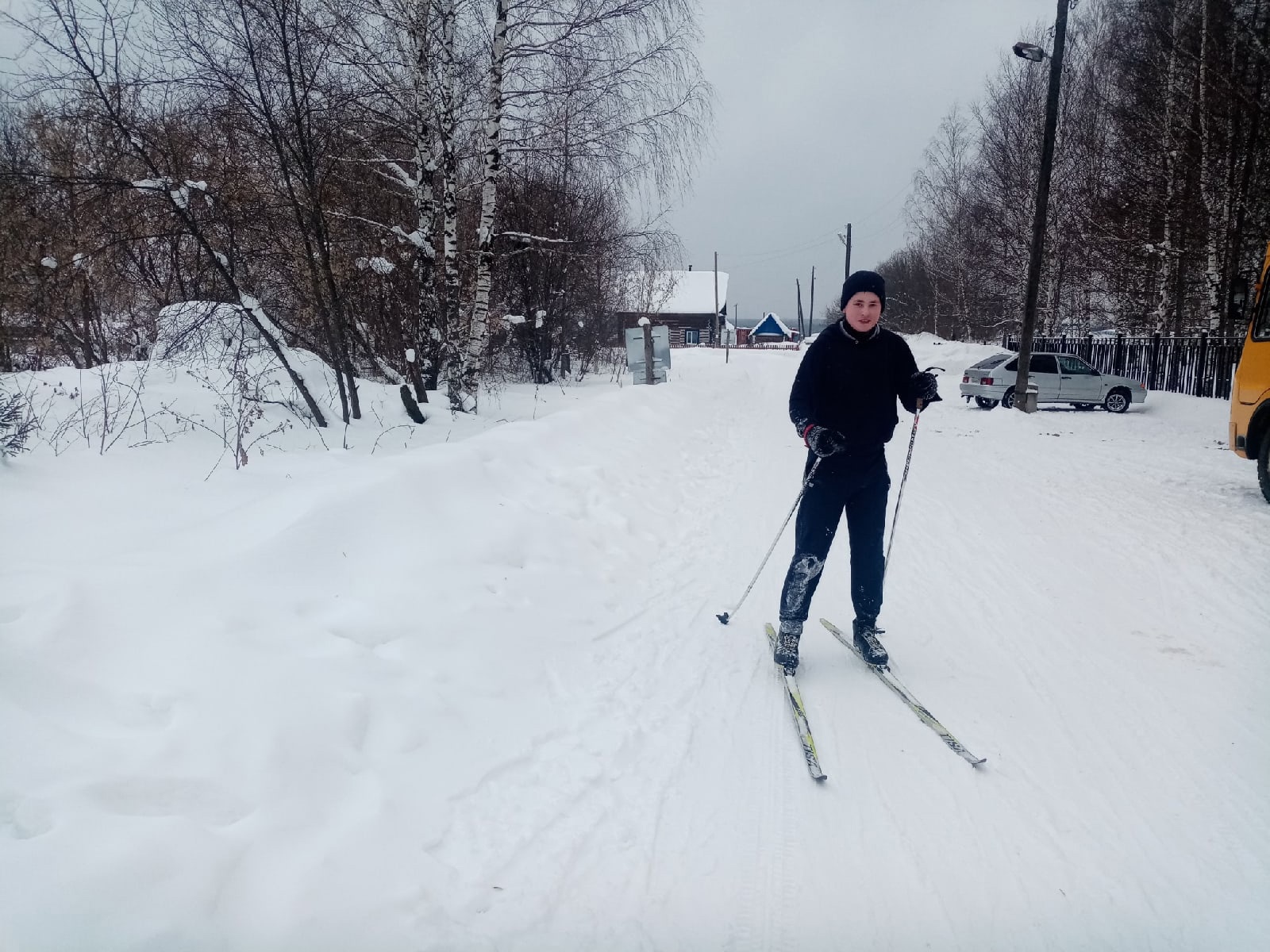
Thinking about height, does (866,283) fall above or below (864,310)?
above

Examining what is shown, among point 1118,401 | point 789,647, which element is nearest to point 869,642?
point 789,647

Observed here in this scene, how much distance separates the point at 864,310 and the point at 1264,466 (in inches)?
221

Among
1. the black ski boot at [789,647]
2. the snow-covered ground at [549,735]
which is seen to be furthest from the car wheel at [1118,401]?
the black ski boot at [789,647]

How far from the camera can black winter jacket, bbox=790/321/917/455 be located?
11.5 feet

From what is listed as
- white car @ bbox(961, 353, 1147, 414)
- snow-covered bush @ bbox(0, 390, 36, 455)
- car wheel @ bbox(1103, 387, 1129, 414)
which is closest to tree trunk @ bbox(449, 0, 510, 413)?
snow-covered bush @ bbox(0, 390, 36, 455)

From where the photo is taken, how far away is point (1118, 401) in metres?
15.8

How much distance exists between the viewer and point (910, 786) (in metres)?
2.65

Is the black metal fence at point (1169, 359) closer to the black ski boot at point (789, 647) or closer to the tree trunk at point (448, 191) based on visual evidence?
the black ski boot at point (789, 647)

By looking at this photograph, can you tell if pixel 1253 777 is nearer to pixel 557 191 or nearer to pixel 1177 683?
pixel 1177 683

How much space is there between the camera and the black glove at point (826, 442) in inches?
138

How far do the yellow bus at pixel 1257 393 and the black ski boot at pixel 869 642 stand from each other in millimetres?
5290

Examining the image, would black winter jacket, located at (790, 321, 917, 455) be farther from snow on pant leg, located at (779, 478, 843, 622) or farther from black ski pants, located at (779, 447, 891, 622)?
snow on pant leg, located at (779, 478, 843, 622)

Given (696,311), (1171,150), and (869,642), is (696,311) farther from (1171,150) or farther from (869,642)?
(869,642)

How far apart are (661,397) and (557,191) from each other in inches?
174
